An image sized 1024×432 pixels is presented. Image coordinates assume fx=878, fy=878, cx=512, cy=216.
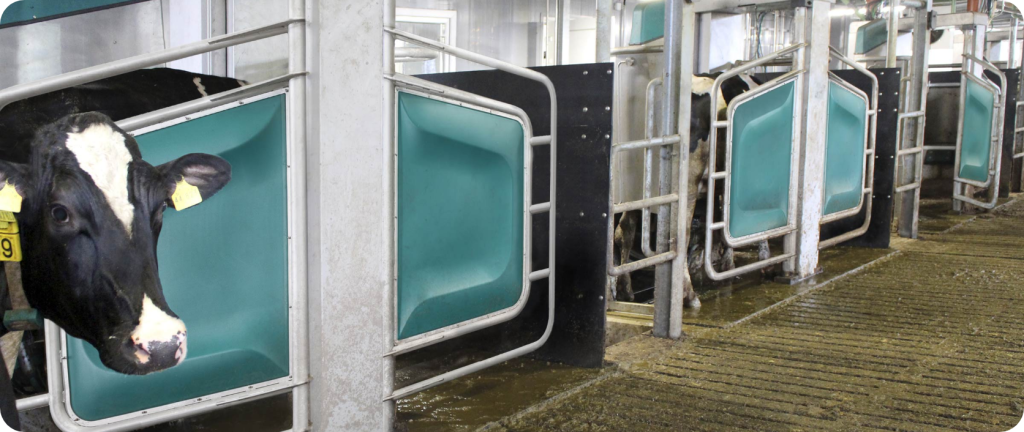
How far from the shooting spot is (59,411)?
199 centimetres

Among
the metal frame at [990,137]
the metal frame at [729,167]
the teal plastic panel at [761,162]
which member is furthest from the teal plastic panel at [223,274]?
the metal frame at [990,137]

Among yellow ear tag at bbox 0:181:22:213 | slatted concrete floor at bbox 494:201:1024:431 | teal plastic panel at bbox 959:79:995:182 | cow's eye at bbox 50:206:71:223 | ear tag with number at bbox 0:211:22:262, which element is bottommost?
slatted concrete floor at bbox 494:201:1024:431

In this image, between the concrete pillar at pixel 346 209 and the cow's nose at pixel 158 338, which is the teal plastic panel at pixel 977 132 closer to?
the concrete pillar at pixel 346 209

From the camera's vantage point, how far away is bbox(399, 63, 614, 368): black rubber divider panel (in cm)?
348

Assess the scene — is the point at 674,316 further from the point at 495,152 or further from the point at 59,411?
the point at 59,411

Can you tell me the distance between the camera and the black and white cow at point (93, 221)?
75.3 inches

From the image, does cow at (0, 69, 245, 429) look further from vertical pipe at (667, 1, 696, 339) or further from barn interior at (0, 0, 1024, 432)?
vertical pipe at (667, 1, 696, 339)

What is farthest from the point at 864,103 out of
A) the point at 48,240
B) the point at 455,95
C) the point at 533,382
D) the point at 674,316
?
the point at 48,240

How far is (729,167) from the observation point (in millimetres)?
4742

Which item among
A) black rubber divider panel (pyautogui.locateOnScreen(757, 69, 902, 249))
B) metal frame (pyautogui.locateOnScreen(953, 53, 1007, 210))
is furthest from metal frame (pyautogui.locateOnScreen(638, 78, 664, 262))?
metal frame (pyautogui.locateOnScreen(953, 53, 1007, 210))

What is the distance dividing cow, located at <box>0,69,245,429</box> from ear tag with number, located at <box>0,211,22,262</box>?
0.04 ft

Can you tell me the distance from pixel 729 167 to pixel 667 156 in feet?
2.66

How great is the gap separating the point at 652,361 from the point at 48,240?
8.10 feet

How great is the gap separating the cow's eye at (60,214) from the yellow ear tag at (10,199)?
0.07m
